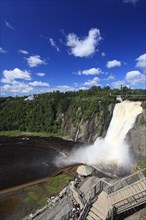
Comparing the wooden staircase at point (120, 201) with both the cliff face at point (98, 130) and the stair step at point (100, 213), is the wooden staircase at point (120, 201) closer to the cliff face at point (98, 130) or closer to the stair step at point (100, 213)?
the stair step at point (100, 213)

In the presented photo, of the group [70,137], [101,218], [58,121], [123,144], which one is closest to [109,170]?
[123,144]

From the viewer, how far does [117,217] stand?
23.1 meters

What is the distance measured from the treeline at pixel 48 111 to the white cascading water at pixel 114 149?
13.6 meters

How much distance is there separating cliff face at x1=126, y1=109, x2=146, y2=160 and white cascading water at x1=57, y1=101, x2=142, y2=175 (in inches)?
60.7

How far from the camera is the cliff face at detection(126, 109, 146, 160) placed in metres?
47.5

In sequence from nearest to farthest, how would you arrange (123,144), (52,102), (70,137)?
(123,144) < (70,137) < (52,102)

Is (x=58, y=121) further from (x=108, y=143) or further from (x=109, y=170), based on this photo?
(x=109, y=170)

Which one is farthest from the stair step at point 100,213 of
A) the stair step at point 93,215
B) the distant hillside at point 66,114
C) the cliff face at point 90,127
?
the distant hillside at point 66,114

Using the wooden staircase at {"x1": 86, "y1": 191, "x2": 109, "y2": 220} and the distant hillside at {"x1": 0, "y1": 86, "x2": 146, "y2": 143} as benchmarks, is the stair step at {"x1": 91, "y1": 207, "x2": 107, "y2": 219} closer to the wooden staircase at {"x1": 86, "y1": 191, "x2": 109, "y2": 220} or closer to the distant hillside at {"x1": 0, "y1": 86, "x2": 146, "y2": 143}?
the wooden staircase at {"x1": 86, "y1": 191, "x2": 109, "y2": 220}

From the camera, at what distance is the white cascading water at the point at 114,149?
46.6m

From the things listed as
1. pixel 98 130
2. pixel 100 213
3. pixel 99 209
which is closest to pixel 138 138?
pixel 98 130

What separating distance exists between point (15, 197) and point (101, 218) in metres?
18.9

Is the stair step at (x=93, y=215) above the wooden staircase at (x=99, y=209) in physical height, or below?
below

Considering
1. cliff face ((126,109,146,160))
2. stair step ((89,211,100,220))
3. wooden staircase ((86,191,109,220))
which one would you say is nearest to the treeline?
cliff face ((126,109,146,160))
